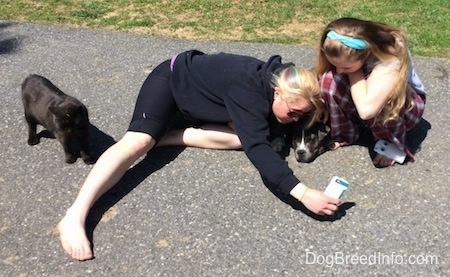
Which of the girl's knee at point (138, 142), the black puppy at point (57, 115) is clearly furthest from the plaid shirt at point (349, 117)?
the black puppy at point (57, 115)

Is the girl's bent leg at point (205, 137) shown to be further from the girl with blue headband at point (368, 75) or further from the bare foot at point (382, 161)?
the bare foot at point (382, 161)

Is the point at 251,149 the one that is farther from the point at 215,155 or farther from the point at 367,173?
the point at 367,173

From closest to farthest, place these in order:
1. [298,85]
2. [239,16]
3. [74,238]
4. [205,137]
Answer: [74,238], [298,85], [205,137], [239,16]

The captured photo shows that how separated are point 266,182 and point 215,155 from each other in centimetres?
46

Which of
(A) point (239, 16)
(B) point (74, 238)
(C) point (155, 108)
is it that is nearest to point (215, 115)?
(C) point (155, 108)

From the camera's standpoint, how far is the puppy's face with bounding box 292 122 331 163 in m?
3.67

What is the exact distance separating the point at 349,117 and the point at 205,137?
96cm

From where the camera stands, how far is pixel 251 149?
3.28 meters

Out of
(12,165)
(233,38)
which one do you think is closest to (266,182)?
(12,165)

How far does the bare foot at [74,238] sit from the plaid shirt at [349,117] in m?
1.64

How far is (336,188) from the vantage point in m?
3.24

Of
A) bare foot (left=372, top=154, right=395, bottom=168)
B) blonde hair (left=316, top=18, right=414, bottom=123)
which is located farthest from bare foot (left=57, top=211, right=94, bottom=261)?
bare foot (left=372, top=154, right=395, bottom=168)

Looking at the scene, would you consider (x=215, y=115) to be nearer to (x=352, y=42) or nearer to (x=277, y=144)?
(x=277, y=144)

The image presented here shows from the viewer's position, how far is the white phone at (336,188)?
3.23m
